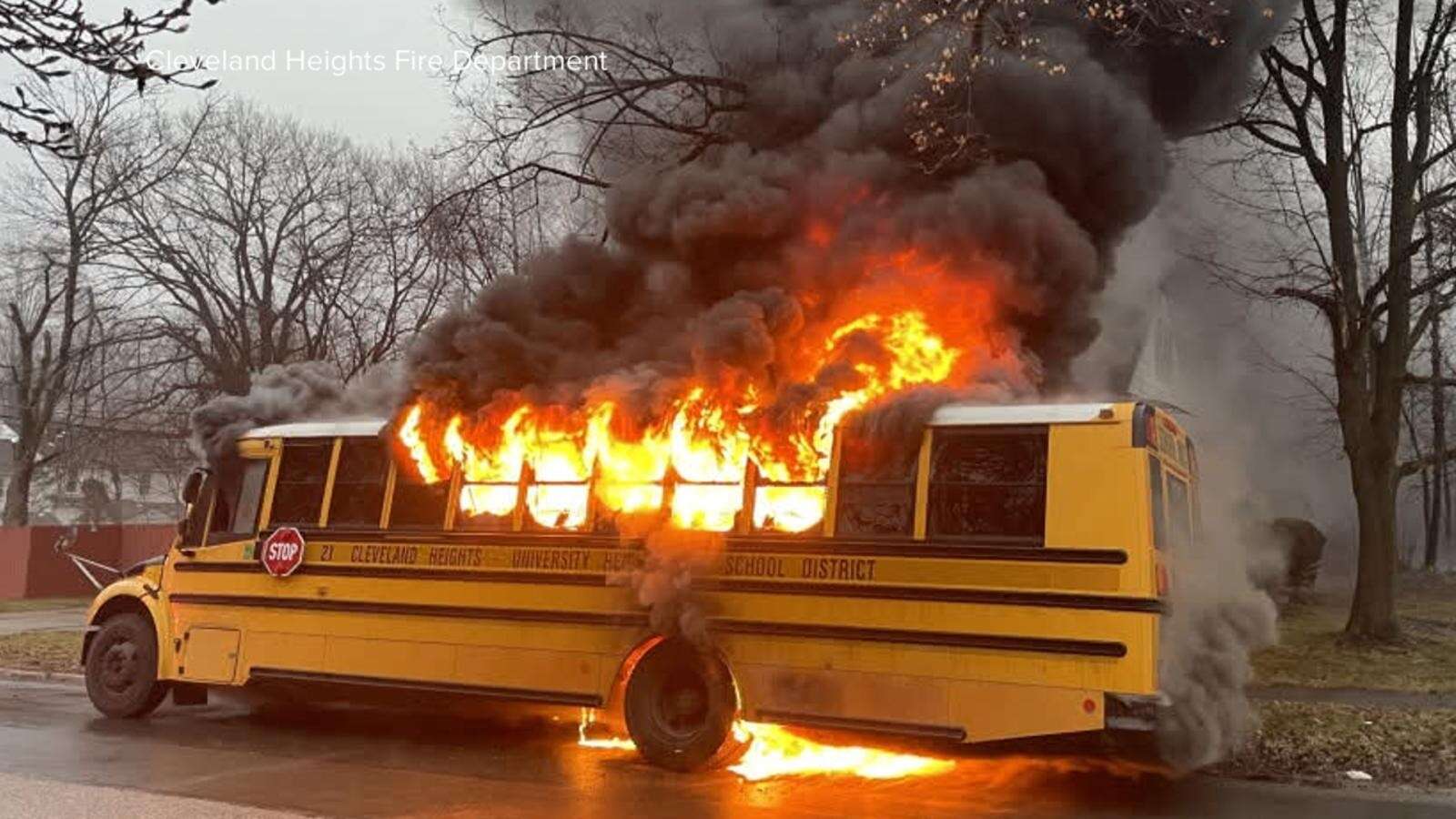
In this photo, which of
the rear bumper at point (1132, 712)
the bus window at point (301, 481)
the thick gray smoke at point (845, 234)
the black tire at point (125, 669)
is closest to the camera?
the rear bumper at point (1132, 712)

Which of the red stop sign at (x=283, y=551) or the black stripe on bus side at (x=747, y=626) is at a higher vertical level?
the red stop sign at (x=283, y=551)

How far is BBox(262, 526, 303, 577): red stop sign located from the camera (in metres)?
9.08

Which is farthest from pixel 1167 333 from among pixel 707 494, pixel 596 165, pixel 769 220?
pixel 707 494

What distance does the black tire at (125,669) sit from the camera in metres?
9.70

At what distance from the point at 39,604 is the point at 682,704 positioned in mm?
20304

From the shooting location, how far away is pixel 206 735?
9.05 metres

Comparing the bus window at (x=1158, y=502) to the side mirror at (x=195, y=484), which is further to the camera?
the side mirror at (x=195, y=484)

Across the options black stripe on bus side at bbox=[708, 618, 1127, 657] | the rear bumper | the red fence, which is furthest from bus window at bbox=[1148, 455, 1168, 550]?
the red fence

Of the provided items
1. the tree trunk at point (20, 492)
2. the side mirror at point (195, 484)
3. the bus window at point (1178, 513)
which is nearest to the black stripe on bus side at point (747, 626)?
the side mirror at point (195, 484)

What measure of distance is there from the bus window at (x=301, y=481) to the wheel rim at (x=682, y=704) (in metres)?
3.25

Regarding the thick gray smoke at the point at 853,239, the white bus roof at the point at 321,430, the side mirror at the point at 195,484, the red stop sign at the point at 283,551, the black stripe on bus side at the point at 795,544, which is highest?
the thick gray smoke at the point at 853,239

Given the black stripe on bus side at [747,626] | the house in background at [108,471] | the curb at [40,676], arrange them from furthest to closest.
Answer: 1. the house in background at [108,471]
2. the curb at [40,676]
3. the black stripe on bus side at [747,626]

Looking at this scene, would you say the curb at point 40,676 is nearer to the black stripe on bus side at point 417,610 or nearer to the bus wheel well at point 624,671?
the black stripe on bus side at point 417,610

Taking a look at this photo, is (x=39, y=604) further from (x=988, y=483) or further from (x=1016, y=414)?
(x=1016, y=414)
